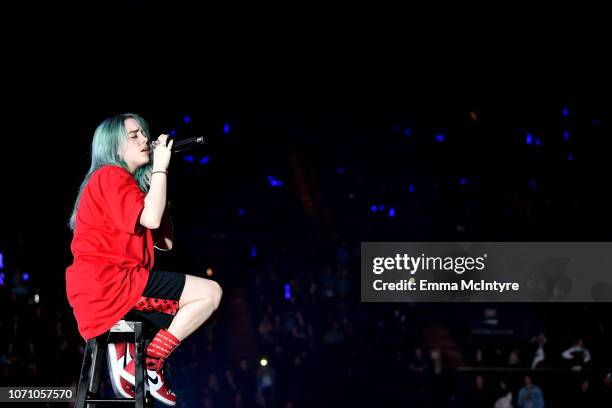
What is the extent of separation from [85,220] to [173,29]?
644cm

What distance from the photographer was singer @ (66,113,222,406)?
2.73 metres

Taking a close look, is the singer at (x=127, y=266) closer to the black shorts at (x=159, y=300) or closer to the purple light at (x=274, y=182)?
the black shorts at (x=159, y=300)

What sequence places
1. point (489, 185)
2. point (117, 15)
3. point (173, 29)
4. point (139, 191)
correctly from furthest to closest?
point (489, 185), point (173, 29), point (117, 15), point (139, 191)

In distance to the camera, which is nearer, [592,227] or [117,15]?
[117,15]

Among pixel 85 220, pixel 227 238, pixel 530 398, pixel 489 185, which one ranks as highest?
pixel 489 185

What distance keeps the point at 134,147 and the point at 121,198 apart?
0.98 ft

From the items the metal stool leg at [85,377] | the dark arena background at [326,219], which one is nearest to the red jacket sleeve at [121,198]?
the metal stool leg at [85,377]

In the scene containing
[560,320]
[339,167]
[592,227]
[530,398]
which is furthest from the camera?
[339,167]

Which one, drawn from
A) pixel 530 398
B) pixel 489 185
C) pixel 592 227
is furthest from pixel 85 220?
pixel 489 185

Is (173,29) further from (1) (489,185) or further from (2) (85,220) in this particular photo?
(1) (489,185)

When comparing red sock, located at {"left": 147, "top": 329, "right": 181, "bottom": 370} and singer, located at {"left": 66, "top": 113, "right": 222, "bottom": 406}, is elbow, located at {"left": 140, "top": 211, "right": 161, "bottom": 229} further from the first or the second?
red sock, located at {"left": 147, "top": 329, "right": 181, "bottom": 370}

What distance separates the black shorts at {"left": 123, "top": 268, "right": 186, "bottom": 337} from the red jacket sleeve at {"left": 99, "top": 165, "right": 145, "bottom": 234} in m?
0.20

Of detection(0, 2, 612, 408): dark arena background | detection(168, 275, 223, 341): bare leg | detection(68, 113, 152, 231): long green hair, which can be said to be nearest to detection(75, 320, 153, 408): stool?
detection(168, 275, 223, 341): bare leg

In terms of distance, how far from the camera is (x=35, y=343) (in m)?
8.58
